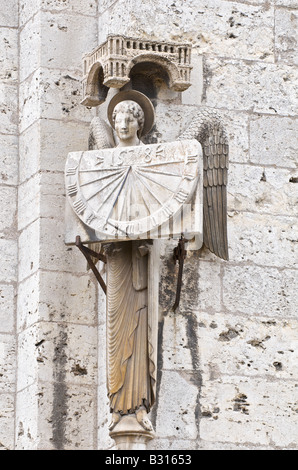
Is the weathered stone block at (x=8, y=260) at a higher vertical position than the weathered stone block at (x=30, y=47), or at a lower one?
lower

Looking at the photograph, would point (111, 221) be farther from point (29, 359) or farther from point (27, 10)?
point (27, 10)

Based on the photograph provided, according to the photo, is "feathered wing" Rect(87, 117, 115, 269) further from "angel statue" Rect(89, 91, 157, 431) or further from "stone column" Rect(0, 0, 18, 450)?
"stone column" Rect(0, 0, 18, 450)

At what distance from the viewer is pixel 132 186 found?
7.98 meters

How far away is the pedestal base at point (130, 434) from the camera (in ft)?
26.1

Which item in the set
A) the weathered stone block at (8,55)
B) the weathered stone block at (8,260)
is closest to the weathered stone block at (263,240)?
the weathered stone block at (8,260)

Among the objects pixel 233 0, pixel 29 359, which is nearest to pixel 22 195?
pixel 29 359

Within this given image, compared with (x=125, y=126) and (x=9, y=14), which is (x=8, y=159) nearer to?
(x=9, y=14)

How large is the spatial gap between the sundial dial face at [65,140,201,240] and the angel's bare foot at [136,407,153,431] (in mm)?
788

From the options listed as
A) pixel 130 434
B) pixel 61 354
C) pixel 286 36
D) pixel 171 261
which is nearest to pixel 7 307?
pixel 61 354

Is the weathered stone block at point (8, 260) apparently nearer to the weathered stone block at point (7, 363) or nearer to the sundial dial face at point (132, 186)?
the weathered stone block at point (7, 363)

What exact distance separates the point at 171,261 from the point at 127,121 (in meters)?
0.70

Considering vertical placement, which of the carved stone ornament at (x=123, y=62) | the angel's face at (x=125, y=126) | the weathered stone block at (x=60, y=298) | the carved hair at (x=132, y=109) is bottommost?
the weathered stone block at (x=60, y=298)
